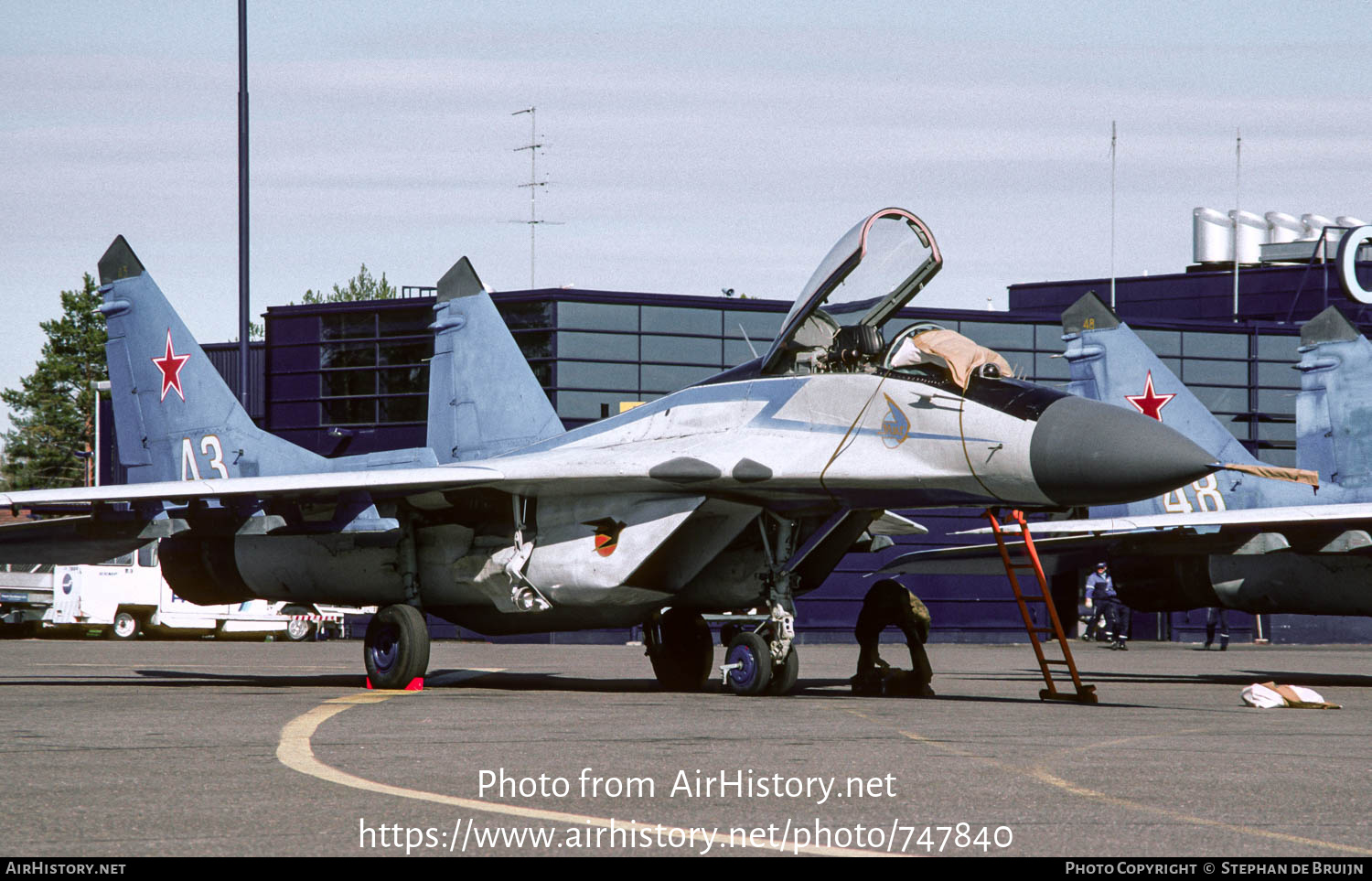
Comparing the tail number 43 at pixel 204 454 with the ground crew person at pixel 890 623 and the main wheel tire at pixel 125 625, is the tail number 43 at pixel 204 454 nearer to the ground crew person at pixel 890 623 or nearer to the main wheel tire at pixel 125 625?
the ground crew person at pixel 890 623

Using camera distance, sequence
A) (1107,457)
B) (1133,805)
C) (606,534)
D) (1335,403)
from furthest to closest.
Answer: (1335,403), (606,534), (1107,457), (1133,805)

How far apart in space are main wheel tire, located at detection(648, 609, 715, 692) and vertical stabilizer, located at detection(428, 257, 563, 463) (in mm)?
3500

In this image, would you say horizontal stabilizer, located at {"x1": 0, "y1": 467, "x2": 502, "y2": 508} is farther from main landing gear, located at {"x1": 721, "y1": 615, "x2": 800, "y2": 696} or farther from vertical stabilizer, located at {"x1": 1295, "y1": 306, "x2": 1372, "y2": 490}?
vertical stabilizer, located at {"x1": 1295, "y1": 306, "x2": 1372, "y2": 490}

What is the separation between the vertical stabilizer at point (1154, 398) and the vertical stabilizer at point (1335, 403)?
60cm

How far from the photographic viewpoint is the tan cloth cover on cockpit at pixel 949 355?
37.8 feet

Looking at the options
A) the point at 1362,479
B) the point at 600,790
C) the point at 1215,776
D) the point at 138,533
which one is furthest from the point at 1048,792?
the point at 1362,479

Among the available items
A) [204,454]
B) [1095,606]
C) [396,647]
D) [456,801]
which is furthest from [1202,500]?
[1095,606]

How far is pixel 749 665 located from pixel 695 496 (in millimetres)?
1433

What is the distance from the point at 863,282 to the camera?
1237cm

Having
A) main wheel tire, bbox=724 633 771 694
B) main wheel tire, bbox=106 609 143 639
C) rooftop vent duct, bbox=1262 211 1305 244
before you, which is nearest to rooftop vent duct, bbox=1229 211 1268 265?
rooftop vent duct, bbox=1262 211 1305 244

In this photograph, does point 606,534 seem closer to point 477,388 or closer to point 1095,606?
point 477,388

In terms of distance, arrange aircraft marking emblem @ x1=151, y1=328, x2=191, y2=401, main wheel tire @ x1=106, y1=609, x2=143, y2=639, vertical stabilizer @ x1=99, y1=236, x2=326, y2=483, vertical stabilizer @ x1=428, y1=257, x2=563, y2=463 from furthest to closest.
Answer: main wheel tire @ x1=106, y1=609, x2=143, y2=639, vertical stabilizer @ x1=428, y1=257, x2=563, y2=463, aircraft marking emblem @ x1=151, y1=328, x2=191, y2=401, vertical stabilizer @ x1=99, y1=236, x2=326, y2=483

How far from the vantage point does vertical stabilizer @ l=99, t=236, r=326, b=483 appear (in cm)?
1658
